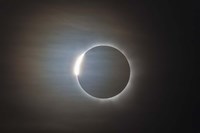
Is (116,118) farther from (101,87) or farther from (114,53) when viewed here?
(114,53)

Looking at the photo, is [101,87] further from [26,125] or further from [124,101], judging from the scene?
[26,125]

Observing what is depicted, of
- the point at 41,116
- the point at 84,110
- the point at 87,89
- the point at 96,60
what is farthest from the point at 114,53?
the point at 41,116

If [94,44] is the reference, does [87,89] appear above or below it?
below

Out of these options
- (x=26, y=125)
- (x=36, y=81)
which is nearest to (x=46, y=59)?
(x=36, y=81)

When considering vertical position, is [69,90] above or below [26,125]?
above

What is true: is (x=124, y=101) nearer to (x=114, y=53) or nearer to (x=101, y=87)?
(x=101, y=87)

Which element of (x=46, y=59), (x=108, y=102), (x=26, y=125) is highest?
(x=46, y=59)
